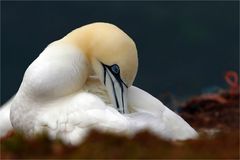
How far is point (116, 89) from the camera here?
7.89 m

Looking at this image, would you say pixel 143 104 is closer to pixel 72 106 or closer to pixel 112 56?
pixel 112 56

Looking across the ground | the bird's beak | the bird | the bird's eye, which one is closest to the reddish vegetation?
the ground

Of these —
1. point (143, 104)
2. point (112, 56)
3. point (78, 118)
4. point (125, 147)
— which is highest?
point (112, 56)

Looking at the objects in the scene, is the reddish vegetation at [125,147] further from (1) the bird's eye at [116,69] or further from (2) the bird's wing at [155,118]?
(1) the bird's eye at [116,69]

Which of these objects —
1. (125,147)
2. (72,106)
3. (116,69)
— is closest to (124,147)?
(125,147)

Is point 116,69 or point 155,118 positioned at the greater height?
point 116,69

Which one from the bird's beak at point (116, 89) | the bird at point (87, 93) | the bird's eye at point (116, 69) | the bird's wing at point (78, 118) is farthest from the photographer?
the bird's eye at point (116, 69)

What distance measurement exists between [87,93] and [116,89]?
312mm

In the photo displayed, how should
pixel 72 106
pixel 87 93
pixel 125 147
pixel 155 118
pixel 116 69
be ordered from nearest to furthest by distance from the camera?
1. pixel 125 147
2. pixel 72 106
3. pixel 155 118
4. pixel 87 93
5. pixel 116 69

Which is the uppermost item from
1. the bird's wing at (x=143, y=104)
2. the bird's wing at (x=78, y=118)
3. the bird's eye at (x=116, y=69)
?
the bird's eye at (x=116, y=69)

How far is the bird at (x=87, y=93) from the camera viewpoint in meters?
7.30

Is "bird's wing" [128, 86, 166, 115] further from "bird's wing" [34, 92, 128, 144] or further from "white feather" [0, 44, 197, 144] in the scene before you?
"bird's wing" [34, 92, 128, 144]

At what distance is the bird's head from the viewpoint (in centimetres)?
772

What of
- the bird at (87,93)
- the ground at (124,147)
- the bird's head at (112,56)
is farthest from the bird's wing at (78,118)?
the ground at (124,147)
